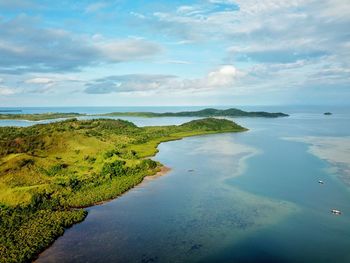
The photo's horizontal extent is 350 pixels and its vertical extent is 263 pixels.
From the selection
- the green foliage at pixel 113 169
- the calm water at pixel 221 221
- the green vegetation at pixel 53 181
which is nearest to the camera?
the calm water at pixel 221 221

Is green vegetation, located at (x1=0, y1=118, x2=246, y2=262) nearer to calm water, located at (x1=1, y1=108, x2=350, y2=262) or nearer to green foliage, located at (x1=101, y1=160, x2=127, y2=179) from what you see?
green foliage, located at (x1=101, y1=160, x2=127, y2=179)

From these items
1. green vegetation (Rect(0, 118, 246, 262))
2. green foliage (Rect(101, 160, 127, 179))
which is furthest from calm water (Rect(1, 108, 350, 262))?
green foliage (Rect(101, 160, 127, 179))

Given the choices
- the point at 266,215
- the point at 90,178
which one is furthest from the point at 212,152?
the point at 266,215

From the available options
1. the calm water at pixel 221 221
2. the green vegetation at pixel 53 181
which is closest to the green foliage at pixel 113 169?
the green vegetation at pixel 53 181

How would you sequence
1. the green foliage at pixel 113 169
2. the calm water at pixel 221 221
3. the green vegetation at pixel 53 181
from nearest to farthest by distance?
the calm water at pixel 221 221
the green vegetation at pixel 53 181
the green foliage at pixel 113 169

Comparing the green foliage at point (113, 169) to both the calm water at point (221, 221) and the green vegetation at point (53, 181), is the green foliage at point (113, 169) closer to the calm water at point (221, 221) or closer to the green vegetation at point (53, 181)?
the green vegetation at point (53, 181)
